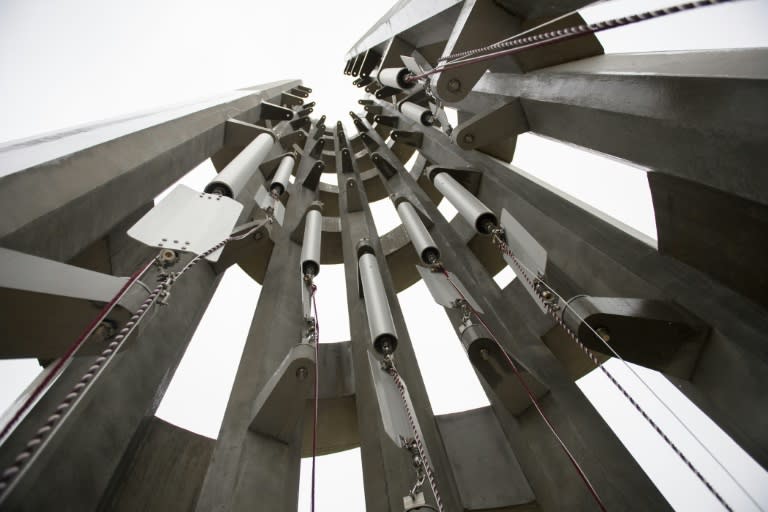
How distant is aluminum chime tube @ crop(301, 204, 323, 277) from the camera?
13.7 feet

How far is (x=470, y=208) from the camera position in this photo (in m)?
3.89

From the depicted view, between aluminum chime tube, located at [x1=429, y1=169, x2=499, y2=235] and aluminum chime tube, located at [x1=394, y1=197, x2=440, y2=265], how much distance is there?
1.84 ft

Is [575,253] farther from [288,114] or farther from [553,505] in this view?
[288,114]

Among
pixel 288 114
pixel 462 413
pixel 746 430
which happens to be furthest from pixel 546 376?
pixel 288 114

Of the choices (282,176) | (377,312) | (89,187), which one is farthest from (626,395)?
(282,176)

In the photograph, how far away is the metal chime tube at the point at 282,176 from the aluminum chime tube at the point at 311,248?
2.18 feet

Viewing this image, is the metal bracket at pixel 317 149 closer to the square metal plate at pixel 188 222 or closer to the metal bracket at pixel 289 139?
the metal bracket at pixel 289 139

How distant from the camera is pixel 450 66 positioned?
3445mm

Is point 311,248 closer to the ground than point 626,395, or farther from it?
farther from it

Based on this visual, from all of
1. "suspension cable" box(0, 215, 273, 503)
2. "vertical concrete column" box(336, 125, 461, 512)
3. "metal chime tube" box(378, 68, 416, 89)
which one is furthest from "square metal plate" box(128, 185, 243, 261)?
"metal chime tube" box(378, 68, 416, 89)

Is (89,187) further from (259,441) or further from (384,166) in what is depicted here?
(384,166)

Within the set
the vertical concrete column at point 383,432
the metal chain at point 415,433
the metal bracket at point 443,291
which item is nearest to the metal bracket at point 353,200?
the vertical concrete column at point 383,432

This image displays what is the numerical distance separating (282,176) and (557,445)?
4791 millimetres

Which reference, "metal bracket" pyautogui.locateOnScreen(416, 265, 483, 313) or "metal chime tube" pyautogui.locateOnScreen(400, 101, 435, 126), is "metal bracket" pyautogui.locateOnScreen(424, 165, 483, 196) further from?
"metal bracket" pyautogui.locateOnScreen(416, 265, 483, 313)
